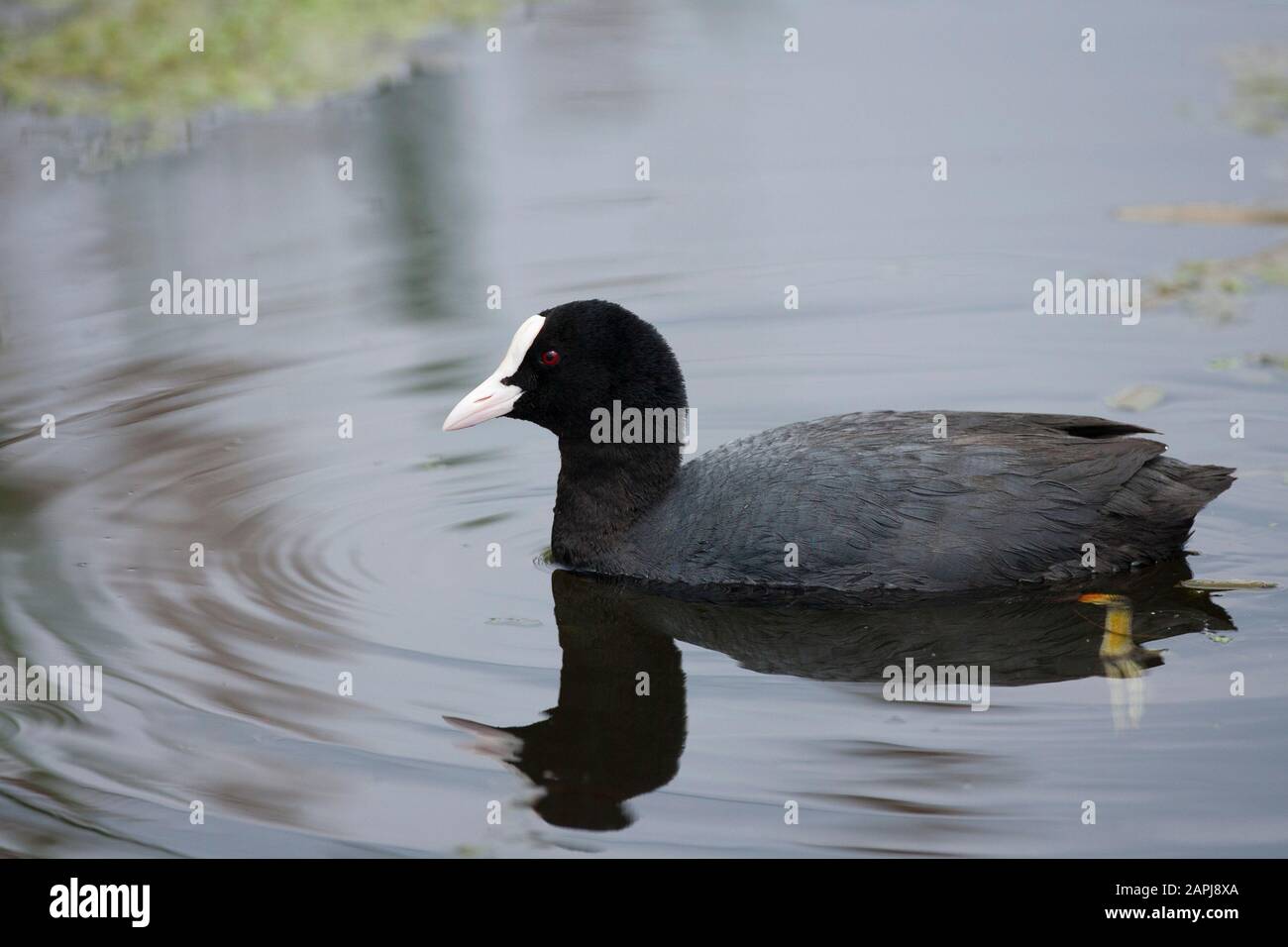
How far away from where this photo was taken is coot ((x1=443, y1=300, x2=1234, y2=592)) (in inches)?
250

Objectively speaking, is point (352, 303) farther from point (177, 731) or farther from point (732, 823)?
point (732, 823)

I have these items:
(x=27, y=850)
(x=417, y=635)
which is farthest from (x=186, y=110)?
(x=27, y=850)

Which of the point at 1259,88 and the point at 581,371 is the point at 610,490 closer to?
the point at 581,371

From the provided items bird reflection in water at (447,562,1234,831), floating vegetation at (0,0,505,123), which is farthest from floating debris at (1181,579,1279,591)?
floating vegetation at (0,0,505,123)

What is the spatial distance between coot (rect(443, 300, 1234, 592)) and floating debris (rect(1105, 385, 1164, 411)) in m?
1.36

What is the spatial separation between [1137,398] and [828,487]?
2483 millimetres

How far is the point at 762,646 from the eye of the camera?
6.17m

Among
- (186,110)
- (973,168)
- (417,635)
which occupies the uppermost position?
(186,110)

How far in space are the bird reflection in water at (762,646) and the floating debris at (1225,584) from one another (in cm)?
4

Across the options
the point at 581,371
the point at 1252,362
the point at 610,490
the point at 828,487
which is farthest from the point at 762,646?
the point at 1252,362

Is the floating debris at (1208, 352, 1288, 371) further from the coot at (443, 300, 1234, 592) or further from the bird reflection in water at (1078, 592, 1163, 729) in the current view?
the bird reflection in water at (1078, 592, 1163, 729)

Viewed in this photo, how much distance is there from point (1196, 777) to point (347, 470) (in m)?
4.22

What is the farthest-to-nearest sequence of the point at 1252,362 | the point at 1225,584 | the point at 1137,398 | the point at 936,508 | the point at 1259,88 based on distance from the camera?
the point at 1259,88, the point at 1252,362, the point at 1137,398, the point at 1225,584, the point at 936,508

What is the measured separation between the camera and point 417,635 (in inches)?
248
